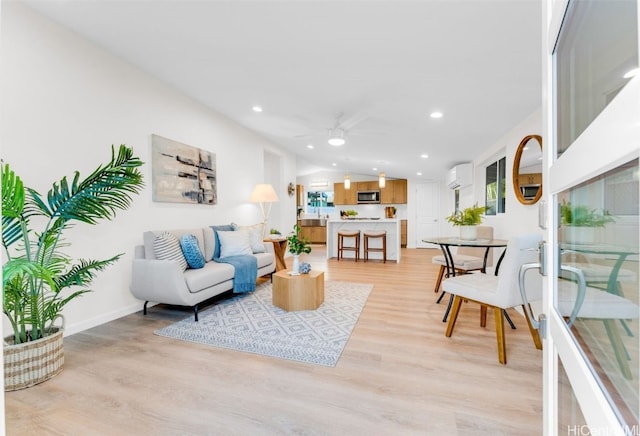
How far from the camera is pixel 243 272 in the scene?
10.9ft

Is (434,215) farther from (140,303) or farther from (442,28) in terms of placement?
(140,303)

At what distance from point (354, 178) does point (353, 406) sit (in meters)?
8.24

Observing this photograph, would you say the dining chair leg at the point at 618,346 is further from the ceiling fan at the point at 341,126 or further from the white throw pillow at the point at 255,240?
the white throw pillow at the point at 255,240

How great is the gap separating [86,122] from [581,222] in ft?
11.4

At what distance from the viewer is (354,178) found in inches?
369

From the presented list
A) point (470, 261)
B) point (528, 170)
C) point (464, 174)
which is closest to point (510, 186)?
point (528, 170)

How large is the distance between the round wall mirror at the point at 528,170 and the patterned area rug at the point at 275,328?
2193 mm

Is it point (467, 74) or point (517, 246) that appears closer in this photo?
point (517, 246)

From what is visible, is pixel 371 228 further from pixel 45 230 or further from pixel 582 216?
pixel 582 216

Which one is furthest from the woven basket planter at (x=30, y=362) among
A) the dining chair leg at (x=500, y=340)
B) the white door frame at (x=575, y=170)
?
the dining chair leg at (x=500, y=340)

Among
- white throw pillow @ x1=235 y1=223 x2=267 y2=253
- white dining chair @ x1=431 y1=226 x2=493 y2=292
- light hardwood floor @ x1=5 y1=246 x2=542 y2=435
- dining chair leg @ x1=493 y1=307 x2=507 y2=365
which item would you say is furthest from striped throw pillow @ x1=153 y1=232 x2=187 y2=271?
white dining chair @ x1=431 y1=226 x2=493 y2=292

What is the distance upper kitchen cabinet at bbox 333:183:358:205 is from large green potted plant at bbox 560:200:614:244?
8.45 metres

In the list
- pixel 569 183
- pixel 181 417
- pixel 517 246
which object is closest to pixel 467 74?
pixel 517 246

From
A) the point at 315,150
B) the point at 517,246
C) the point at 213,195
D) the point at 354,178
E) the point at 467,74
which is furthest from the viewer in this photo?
the point at 354,178
